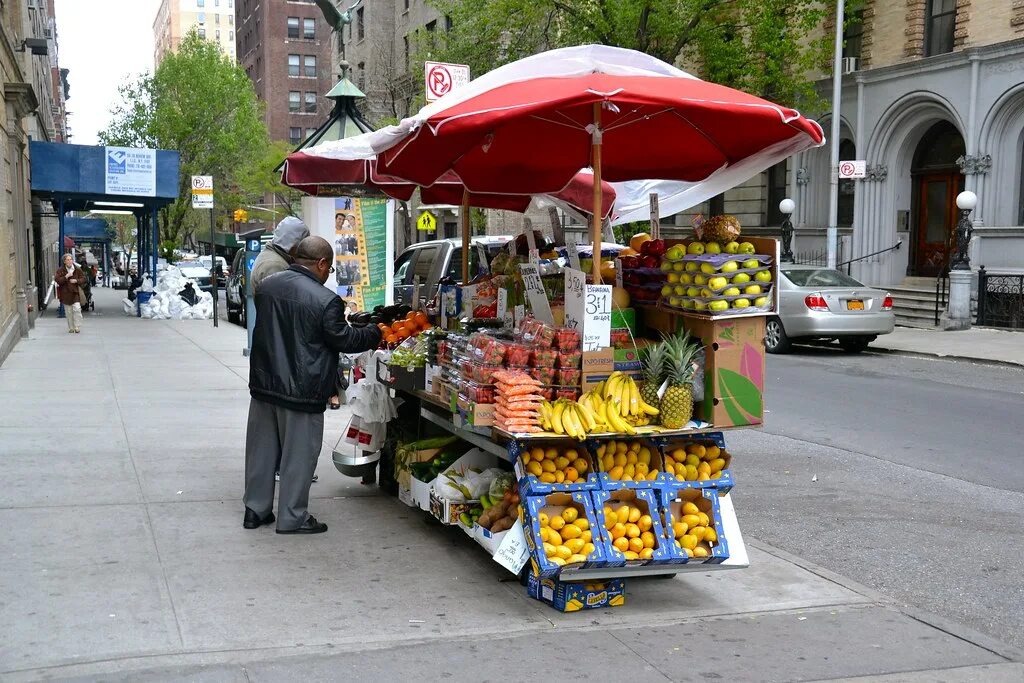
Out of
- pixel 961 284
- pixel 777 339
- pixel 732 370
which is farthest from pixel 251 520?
pixel 961 284

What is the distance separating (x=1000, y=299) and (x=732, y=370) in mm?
17578

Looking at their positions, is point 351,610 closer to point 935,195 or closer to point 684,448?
point 684,448

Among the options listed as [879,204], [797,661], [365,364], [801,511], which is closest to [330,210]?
[365,364]

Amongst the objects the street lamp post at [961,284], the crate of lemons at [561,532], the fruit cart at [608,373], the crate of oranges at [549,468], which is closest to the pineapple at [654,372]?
the fruit cart at [608,373]

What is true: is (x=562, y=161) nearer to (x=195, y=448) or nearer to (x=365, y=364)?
(x=365, y=364)

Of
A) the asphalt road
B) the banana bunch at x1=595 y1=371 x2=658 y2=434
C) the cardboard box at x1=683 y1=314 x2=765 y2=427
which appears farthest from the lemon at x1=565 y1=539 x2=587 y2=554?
the asphalt road

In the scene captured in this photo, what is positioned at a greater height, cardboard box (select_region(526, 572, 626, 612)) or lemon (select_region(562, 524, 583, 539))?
lemon (select_region(562, 524, 583, 539))

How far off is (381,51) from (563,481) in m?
43.8

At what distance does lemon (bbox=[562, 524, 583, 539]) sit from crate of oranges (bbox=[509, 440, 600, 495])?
192 mm

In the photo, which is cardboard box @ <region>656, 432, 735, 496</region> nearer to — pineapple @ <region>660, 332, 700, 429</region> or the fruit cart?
the fruit cart

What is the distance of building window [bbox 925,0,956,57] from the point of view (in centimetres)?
2372

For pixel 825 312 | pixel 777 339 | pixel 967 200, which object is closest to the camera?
pixel 825 312

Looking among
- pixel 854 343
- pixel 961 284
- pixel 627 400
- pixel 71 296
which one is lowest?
pixel 854 343

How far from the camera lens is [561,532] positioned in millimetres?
5113
